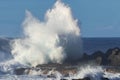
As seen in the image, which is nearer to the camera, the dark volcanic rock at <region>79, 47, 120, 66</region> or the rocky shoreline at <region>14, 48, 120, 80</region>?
the rocky shoreline at <region>14, 48, 120, 80</region>

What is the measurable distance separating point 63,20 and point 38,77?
42.8 ft

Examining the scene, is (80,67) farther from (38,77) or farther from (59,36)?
(59,36)

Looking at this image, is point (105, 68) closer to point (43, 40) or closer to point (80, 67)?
point (80, 67)

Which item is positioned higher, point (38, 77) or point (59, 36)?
point (59, 36)

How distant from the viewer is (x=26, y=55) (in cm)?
5984

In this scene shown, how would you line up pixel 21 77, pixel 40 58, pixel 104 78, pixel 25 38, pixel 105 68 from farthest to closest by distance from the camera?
pixel 25 38
pixel 40 58
pixel 105 68
pixel 21 77
pixel 104 78

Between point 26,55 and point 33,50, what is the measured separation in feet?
2.59

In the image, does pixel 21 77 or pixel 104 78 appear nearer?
pixel 104 78

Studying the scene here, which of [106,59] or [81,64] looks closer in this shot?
[81,64]

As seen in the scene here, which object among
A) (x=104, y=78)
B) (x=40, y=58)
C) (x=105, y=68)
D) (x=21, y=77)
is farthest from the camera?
(x=40, y=58)

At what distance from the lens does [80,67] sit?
4947 cm

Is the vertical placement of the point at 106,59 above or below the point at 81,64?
above

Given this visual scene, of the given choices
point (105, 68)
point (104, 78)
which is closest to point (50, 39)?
point (105, 68)

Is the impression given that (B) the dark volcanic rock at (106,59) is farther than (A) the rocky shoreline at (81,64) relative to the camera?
Yes
